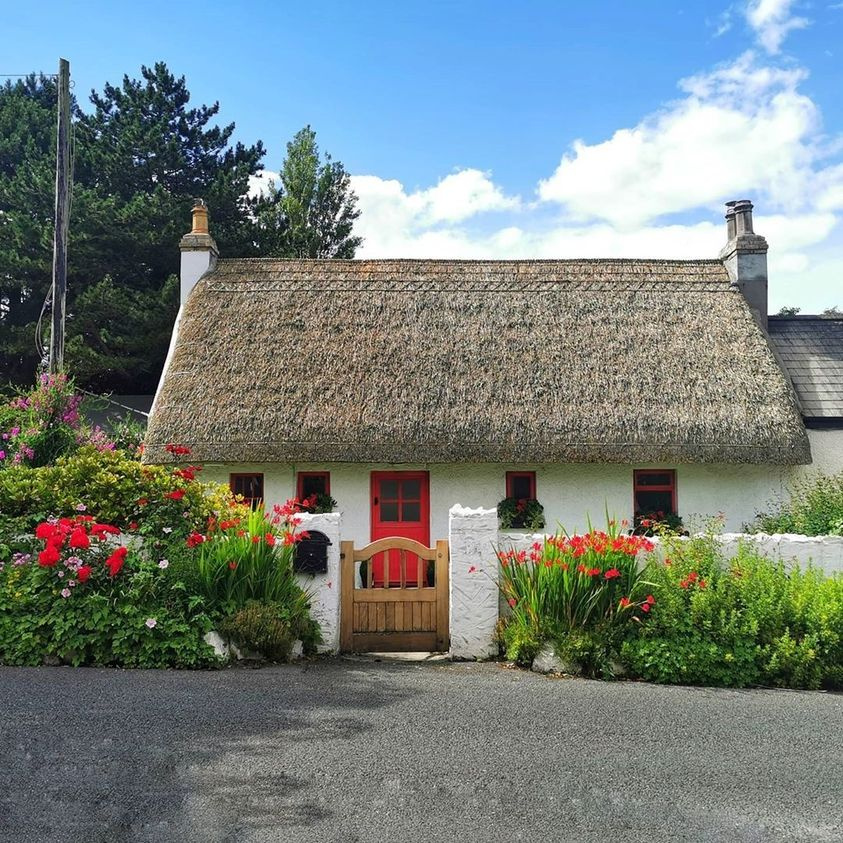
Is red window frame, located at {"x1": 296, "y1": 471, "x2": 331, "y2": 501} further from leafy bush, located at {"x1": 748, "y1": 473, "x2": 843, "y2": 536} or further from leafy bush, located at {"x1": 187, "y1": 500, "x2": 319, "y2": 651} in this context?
leafy bush, located at {"x1": 748, "y1": 473, "x2": 843, "y2": 536}

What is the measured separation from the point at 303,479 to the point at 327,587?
4.40 metres

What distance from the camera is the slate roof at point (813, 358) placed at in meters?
12.3

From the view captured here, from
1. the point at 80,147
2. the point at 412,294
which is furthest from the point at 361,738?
the point at 80,147

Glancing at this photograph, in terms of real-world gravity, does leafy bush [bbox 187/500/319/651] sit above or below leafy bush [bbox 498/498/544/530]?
below

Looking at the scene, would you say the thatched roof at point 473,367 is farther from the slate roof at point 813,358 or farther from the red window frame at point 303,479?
the slate roof at point 813,358

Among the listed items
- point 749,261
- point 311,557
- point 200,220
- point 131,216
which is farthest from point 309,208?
point 311,557

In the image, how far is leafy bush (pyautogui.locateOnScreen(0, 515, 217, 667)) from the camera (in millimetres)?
6434

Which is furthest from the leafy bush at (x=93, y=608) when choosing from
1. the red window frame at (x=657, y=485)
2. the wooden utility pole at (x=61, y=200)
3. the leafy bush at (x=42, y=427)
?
the red window frame at (x=657, y=485)

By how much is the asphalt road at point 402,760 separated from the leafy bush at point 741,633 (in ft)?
0.84

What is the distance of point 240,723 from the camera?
5062mm

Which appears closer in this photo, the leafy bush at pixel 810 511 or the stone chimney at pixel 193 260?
the leafy bush at pixel 810 511

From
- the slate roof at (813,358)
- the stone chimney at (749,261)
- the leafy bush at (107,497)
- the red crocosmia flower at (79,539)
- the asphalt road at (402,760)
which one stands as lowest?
the asphalt road at (402,760)

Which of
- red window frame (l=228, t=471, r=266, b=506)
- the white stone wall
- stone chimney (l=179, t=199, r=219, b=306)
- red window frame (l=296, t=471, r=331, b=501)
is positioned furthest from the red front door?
stone chimney (l=179, t=199, r=219, b=306)

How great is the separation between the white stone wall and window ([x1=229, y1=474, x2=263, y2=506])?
4370 millimetres
